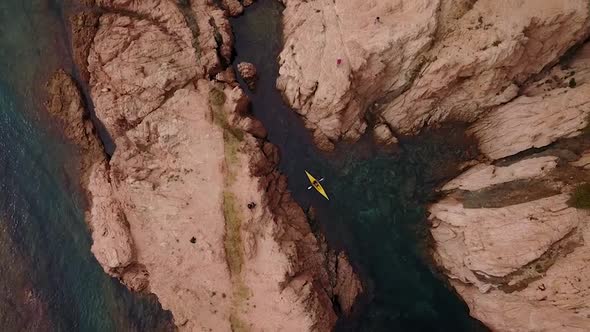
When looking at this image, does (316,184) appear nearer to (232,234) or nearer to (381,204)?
(381,204)

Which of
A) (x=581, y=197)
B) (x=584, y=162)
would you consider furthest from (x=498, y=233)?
(x=584, y=162)

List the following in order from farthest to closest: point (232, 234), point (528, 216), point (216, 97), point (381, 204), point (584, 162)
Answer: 1. point (381, 204)
2. point (216, 97)
3. point (232, 234)
4. point (528, 216)
5. point (584, 162)

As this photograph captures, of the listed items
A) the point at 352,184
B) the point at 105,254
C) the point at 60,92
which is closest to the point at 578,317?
the point at 352,184

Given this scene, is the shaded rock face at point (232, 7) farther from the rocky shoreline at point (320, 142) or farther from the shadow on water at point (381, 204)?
the shadow on water at point (381, 204)

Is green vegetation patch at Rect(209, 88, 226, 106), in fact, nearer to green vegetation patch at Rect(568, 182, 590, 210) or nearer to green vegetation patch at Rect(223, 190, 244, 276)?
green vegetation patch at Rect(223, 190, 244, 276)

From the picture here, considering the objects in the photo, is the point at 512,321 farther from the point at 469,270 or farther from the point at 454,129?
the point at 454,129

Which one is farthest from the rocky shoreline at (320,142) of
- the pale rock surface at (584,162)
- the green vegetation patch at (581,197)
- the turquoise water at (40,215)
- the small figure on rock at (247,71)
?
the turquoise water at (40,215)
